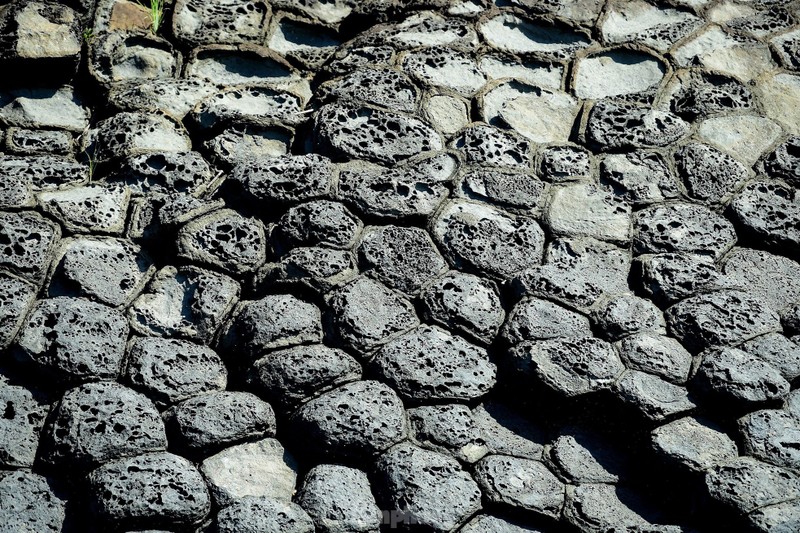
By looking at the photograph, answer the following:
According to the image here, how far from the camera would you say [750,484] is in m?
2.81

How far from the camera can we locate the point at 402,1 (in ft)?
12.8

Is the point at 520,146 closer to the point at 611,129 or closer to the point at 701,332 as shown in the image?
the point at 611,129

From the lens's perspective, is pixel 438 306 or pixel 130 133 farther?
pixel 130 133

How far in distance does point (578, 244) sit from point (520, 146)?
39 centimetres

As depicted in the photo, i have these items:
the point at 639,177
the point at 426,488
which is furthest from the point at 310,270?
the point at 639,177

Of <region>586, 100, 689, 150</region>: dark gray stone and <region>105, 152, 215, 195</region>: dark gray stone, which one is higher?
<region>586, 100, 689, 150</region>: dark gray stone

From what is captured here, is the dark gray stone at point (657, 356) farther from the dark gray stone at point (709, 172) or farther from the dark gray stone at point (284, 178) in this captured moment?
the dark gray stone at point (284, 178)

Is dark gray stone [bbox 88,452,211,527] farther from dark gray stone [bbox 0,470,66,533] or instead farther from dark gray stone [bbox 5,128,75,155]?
dark gray stone [bbox 5,128,75,155]

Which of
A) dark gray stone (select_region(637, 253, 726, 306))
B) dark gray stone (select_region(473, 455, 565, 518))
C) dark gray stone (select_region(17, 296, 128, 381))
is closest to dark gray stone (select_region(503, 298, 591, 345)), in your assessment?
dark gray stone (select_region(637, 253, 726, 306))

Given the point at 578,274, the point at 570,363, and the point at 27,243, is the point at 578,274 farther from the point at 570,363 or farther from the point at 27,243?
the point at 27,243

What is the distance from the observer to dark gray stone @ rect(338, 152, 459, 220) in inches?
128

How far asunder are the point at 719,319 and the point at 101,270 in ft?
5.47

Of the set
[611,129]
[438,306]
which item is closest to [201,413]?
[438,306]

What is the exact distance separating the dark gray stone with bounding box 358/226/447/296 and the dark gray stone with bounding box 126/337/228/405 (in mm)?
489
